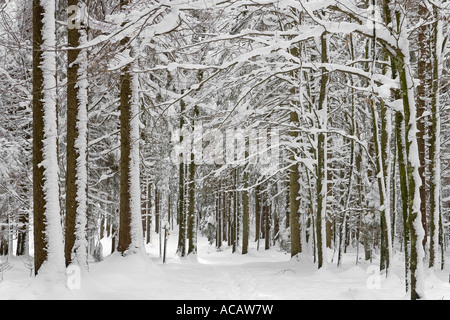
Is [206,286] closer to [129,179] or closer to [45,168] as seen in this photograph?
[129,179]

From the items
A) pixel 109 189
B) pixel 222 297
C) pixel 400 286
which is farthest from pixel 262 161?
pixel 222 297

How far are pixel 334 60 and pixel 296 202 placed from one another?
5.92 meters

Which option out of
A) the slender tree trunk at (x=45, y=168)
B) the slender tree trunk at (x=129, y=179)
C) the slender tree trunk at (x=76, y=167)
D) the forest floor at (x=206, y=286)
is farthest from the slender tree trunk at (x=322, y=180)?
the slender tree trunk at (x=45, y=168)

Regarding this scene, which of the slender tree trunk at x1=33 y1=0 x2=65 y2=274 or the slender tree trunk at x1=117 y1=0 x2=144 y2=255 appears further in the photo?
the slender tree trunk at x1=117 y1=0 x2=144 y2=255

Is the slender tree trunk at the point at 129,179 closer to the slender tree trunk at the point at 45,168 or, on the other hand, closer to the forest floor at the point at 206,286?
the forest floor at the point at 206,286

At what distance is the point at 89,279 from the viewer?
7.88 metres

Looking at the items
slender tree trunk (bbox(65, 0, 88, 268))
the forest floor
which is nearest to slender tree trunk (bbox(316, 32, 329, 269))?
the forest floor

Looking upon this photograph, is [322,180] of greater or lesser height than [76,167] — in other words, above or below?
below

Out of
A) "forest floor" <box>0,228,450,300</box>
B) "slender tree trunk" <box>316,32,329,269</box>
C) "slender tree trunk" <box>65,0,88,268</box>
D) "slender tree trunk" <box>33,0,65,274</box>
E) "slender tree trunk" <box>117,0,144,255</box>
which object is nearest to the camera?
"forest floor" <box>0,228,450,300</box>

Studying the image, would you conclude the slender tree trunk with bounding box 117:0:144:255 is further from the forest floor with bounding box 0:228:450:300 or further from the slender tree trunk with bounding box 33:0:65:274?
the slender tree trunk with bounding box 33:0:65:274

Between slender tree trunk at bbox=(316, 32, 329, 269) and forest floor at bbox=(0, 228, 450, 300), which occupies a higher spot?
slender tree trunk at bbox=(316, 32, 329, 269)

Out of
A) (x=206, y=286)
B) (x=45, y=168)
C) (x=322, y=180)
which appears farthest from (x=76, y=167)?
(x=322, y=180)

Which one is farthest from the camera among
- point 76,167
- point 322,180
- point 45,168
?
point 322,180
